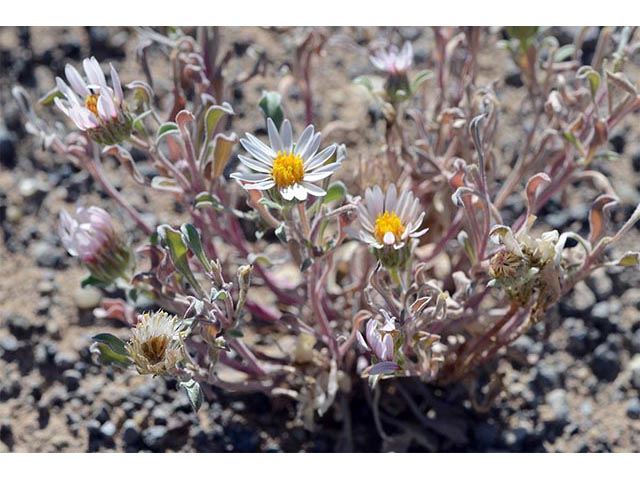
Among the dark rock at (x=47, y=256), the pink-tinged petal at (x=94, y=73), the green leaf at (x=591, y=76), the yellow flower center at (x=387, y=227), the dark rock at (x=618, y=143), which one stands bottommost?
the dark rock at (x=47, y=256)

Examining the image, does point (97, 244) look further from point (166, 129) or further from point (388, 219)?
point (388, 219)

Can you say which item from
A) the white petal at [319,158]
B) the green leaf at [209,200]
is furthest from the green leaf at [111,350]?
the white petal at [319,158]

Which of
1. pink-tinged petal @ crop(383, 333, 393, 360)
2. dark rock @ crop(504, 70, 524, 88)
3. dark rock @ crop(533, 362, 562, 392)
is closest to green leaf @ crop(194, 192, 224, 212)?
pink-tinged petal @ crop(383, 333, 393, 360)

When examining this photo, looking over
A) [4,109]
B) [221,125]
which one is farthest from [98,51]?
[221,125]

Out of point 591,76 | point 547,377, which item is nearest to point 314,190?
point 591,76

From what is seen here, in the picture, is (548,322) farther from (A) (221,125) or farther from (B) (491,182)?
(A) (221,125)

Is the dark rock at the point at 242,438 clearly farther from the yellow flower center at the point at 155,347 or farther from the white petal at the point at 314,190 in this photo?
the white petal at the point at 314,190

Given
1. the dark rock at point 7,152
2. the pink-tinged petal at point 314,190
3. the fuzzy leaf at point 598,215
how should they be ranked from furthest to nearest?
the dark rock at point 7,152 → the fuzzy leaf at point 598,215 → the pink-tinged petal at point 314,190
